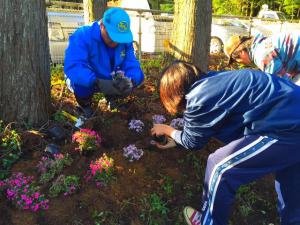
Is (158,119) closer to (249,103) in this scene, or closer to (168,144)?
(168,144)

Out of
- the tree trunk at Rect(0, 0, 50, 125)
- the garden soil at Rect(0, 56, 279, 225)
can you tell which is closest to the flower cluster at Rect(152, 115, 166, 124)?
the garden soil at Rect(0, 56, 279, 225)

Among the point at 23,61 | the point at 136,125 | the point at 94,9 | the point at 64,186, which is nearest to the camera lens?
the point at 64,186

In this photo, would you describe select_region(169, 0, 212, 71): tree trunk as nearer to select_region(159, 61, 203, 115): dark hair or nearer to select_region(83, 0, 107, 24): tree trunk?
select_region(83, 0, 107, 24): tree trunk

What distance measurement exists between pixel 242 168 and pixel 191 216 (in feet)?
2.61

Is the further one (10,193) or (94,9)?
(94,9)

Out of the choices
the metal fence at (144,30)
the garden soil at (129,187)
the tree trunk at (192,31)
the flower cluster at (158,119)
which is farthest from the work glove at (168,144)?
the metal fence at (144,30)

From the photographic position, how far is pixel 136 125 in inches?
148

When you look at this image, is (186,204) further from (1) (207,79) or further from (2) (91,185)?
(1) (207,79)

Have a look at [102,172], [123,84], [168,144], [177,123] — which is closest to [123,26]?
[123,84]

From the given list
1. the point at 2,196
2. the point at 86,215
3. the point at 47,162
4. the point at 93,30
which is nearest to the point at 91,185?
the point at 86,215

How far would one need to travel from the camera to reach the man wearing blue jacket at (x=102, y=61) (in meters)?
3.55

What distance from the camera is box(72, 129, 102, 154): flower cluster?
10.8ft

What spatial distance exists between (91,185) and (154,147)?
30.6 inches

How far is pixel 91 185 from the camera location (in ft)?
10.2
